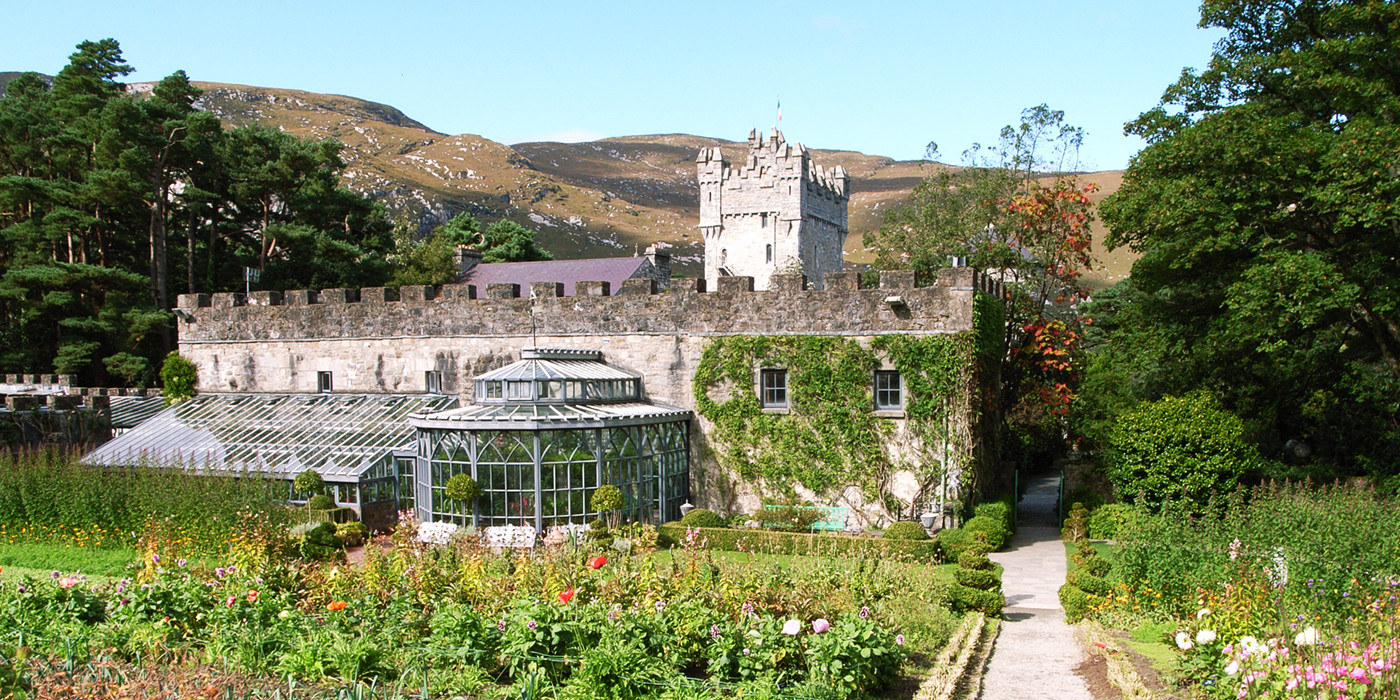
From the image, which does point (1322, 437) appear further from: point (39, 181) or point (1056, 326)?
point (39, 181)

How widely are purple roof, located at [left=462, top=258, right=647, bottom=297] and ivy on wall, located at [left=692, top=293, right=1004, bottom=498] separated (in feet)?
74.7

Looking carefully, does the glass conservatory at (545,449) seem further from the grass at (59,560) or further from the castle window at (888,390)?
the grass at (59,560)

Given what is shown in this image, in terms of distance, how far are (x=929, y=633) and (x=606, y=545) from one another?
16.0ft

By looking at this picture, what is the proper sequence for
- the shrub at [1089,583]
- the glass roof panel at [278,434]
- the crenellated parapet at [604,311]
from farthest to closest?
1. the glass roof panel at [278,434]
2. the crenellated parapet at [604,311]
3. the shrub at [1089,583]

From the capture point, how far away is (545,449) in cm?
1722

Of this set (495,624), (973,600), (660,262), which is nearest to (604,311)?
(973,600)

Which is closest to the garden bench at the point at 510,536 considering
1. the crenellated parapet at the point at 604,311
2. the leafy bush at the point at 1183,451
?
the crenellated parapet at the point at 604,311

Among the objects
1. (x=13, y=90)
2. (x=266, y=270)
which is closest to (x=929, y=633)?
(x=266, y=270)

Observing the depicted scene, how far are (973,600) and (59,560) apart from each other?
1387 centimetres

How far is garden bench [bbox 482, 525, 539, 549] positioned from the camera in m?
16.1

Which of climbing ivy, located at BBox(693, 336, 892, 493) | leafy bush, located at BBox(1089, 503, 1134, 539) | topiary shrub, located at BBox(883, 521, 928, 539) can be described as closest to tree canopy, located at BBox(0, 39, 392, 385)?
climbing ivy, located at BBox(693, 336, 892, 493)

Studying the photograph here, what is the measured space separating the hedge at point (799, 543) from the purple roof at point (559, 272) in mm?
25604

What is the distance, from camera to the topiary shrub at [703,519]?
1736 centimetres

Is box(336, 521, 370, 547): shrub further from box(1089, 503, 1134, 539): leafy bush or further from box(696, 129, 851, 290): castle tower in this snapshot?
box(696, 129, 851, 290): castle tower
